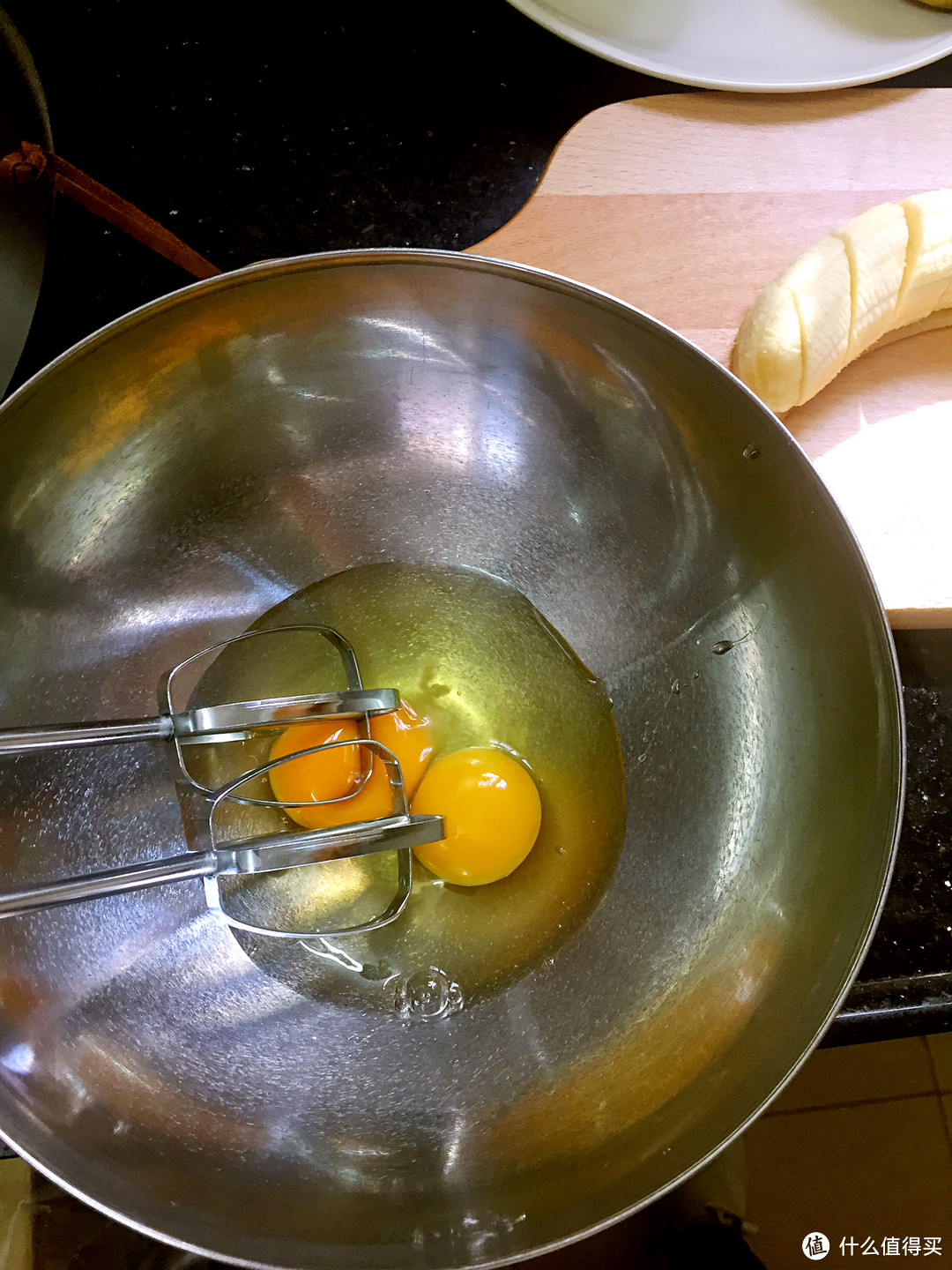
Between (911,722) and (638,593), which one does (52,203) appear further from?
(911,722)

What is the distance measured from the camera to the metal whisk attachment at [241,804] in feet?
2.67

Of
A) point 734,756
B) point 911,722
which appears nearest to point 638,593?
point 734,756

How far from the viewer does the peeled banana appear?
1117mm

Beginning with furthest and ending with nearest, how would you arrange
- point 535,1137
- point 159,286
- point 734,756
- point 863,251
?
point 159,286 → point 863,251 → point 734,756 → point 535,1137

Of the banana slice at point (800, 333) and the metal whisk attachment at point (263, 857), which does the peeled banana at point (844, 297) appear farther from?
the metal whisk attachment at point (263, 857)

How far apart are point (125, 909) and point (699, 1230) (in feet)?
2.72

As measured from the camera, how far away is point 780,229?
4.14 ft

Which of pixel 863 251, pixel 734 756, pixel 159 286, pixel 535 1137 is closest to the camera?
pixel 535 1137

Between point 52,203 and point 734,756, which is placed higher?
point 52,203

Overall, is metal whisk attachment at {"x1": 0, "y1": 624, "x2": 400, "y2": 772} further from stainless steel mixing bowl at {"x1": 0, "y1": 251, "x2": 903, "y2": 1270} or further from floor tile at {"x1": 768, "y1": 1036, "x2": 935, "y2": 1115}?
floor tile at {"x1": 768, "y1": 1036, "x2": 935, "y2": 1115}

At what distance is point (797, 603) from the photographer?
976mm

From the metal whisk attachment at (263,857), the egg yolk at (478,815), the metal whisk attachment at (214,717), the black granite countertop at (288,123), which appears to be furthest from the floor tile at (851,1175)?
the black granite countertop at (288,123)

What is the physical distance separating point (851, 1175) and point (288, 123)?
1773 mm

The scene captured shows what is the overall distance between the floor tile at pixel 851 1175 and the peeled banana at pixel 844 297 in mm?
966
